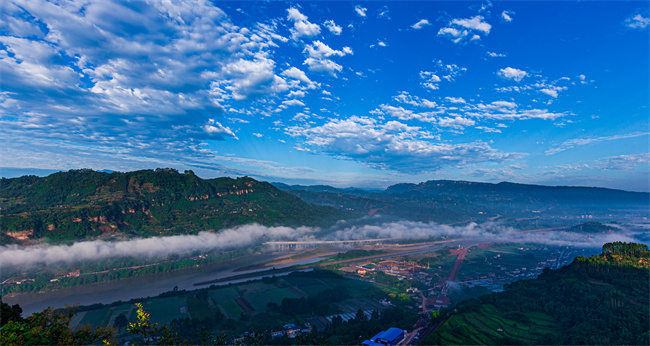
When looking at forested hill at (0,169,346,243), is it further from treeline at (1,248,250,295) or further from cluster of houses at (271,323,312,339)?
cluster of houses at (271,323,312,339)

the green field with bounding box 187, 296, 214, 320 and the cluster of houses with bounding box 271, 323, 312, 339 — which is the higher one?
the cluster of houses with bounding box 271, 323, 312, 339

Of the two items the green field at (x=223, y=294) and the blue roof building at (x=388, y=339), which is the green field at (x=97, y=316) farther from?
the blue roof building at (x=388, y=339)

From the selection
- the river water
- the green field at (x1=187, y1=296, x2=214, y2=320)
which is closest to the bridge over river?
the river water

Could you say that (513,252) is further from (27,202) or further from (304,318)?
(27,202)

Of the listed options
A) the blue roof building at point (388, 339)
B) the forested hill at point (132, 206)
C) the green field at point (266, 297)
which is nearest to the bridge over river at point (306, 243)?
the forested hill at point (132, 206)

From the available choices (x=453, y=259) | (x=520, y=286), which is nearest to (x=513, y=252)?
(x=453, y=259)

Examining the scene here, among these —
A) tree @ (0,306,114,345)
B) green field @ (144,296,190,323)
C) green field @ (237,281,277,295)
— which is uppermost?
tree @ (0,306,114,345)

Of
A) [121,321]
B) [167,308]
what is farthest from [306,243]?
[121,321]

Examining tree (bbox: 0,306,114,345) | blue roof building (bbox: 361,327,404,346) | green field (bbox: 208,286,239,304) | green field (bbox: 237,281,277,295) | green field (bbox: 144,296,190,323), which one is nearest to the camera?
tree (bbox: 0,306,114,345)
